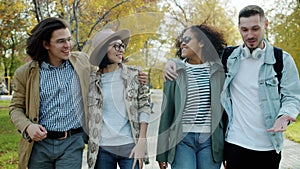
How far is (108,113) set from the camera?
2.98m

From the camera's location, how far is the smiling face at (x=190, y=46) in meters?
3.03

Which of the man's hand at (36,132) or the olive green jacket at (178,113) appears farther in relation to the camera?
the olive green jacket at (178,113)

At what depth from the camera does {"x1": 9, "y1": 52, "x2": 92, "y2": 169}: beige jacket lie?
291cm

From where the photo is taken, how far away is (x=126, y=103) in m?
2.96

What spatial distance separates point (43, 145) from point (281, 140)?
5.64ft

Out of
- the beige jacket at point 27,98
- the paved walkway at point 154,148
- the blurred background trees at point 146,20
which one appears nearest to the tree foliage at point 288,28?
the blurred background trees at point 146,20

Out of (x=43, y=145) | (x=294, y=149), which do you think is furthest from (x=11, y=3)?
(x=43, y=145)

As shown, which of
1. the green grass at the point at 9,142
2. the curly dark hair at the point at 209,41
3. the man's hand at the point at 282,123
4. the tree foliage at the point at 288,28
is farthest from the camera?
the tree foliage at the point at 288,28

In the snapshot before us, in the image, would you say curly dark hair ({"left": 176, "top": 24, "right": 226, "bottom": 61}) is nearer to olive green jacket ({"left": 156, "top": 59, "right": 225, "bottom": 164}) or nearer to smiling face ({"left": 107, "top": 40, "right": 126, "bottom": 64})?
olive green jacket ({"left": 156, "top": 59, "right": 225, "bottom": 164})

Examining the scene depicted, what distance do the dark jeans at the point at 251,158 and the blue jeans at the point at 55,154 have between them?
3.79ft

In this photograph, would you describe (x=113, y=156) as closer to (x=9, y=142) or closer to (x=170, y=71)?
(x=170, y=71)

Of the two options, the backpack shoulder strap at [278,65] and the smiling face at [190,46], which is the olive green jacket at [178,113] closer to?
the smiling face at [190,46]

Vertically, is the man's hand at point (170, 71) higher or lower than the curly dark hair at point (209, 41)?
lower

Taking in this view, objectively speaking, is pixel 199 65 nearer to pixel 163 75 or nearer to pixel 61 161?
pixel 163 75
